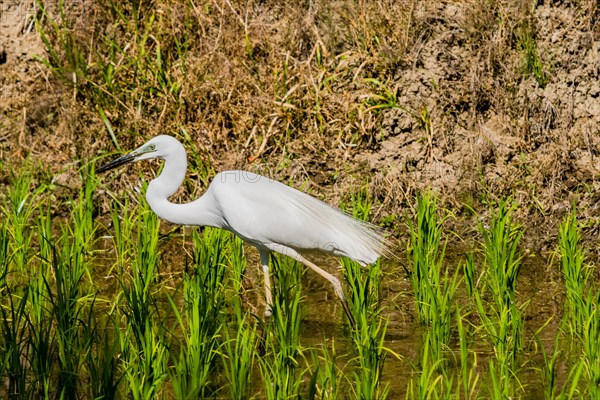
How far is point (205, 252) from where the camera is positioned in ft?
18.5

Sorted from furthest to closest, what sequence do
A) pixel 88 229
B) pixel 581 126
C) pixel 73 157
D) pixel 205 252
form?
pixel 73 157 → pixel 581 126 → pixel 88 229 → pixel 205 252

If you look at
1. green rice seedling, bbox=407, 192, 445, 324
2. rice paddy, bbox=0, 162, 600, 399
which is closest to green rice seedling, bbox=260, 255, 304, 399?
rice paddy, bbox=0, 162, 600, 399

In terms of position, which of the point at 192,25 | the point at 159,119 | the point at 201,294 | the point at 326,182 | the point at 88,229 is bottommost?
the point at 201,294

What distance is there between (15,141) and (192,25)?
1.89 meters

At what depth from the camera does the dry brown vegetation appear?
26.2 ft

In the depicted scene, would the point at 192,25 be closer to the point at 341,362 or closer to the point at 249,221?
the point at 249,221

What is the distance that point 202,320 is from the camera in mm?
4570

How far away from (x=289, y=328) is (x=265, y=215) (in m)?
1.35

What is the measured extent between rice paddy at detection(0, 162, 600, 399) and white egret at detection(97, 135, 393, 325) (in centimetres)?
14

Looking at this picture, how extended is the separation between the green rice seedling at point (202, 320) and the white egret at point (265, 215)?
182 millimetres

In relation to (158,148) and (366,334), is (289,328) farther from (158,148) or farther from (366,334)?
(158,148)

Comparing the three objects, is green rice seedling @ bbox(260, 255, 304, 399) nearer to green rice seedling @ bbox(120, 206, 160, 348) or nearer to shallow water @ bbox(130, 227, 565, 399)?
→ shallow water @ bbox(130, 227, 565, 399)

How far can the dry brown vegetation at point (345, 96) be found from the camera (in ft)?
26.2

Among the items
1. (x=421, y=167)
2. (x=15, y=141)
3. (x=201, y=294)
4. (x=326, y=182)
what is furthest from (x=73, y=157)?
(x=201, y=294)
